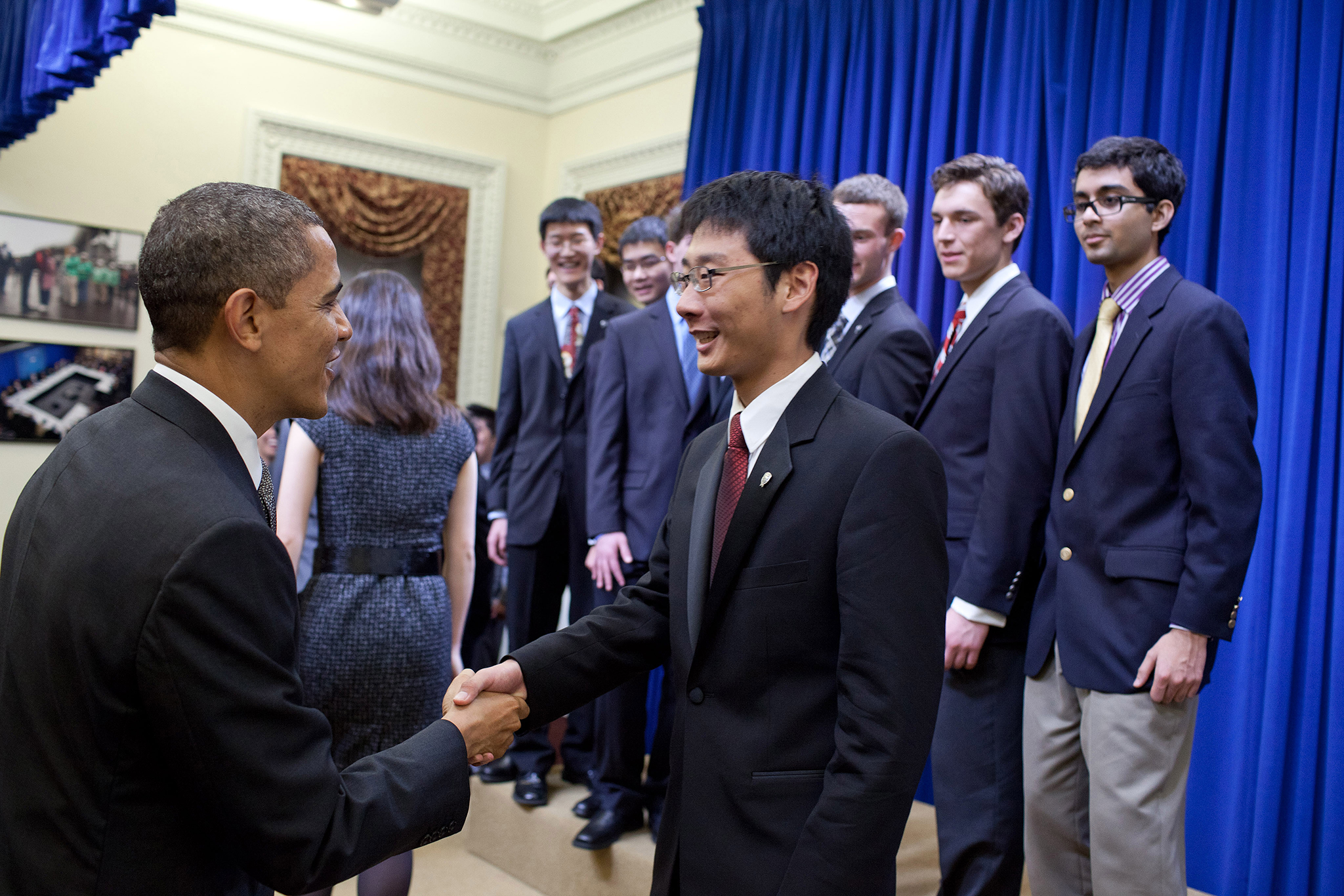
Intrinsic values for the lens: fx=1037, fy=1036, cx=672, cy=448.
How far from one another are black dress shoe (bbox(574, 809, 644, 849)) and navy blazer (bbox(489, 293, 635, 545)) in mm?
820

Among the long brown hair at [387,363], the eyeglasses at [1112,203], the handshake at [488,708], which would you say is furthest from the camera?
the long brown hair at [387,363]

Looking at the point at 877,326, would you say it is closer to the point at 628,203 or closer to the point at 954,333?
the point at 954,333

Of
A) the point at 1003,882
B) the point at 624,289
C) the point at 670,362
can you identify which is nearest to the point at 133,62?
the point at 624,289

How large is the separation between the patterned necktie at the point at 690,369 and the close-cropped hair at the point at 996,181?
0.80 meters

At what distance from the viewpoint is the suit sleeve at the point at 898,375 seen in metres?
2.36

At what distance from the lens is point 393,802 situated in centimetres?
113

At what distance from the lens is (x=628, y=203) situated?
5535 mm

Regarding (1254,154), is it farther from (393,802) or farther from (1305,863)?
(393,802)

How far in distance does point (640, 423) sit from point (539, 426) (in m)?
0.43

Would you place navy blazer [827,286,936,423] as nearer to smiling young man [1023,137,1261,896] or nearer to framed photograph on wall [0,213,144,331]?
smiling young man [1023,137,1261,896]

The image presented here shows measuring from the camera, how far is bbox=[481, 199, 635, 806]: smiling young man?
313 cm

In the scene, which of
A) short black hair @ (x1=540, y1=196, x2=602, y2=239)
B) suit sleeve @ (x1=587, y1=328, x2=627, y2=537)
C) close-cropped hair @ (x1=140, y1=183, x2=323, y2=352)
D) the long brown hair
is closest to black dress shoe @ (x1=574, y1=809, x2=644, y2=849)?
suit sleeve @ (x1=587, y1=328, x2=627, y2=537)

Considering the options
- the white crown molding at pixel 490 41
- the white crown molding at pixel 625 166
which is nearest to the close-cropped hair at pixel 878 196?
the white crown molding at pixel 625 166

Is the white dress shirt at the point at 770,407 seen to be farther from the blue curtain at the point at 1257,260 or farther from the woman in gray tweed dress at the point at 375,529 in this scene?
the blue curtain at the point at 1257,260
